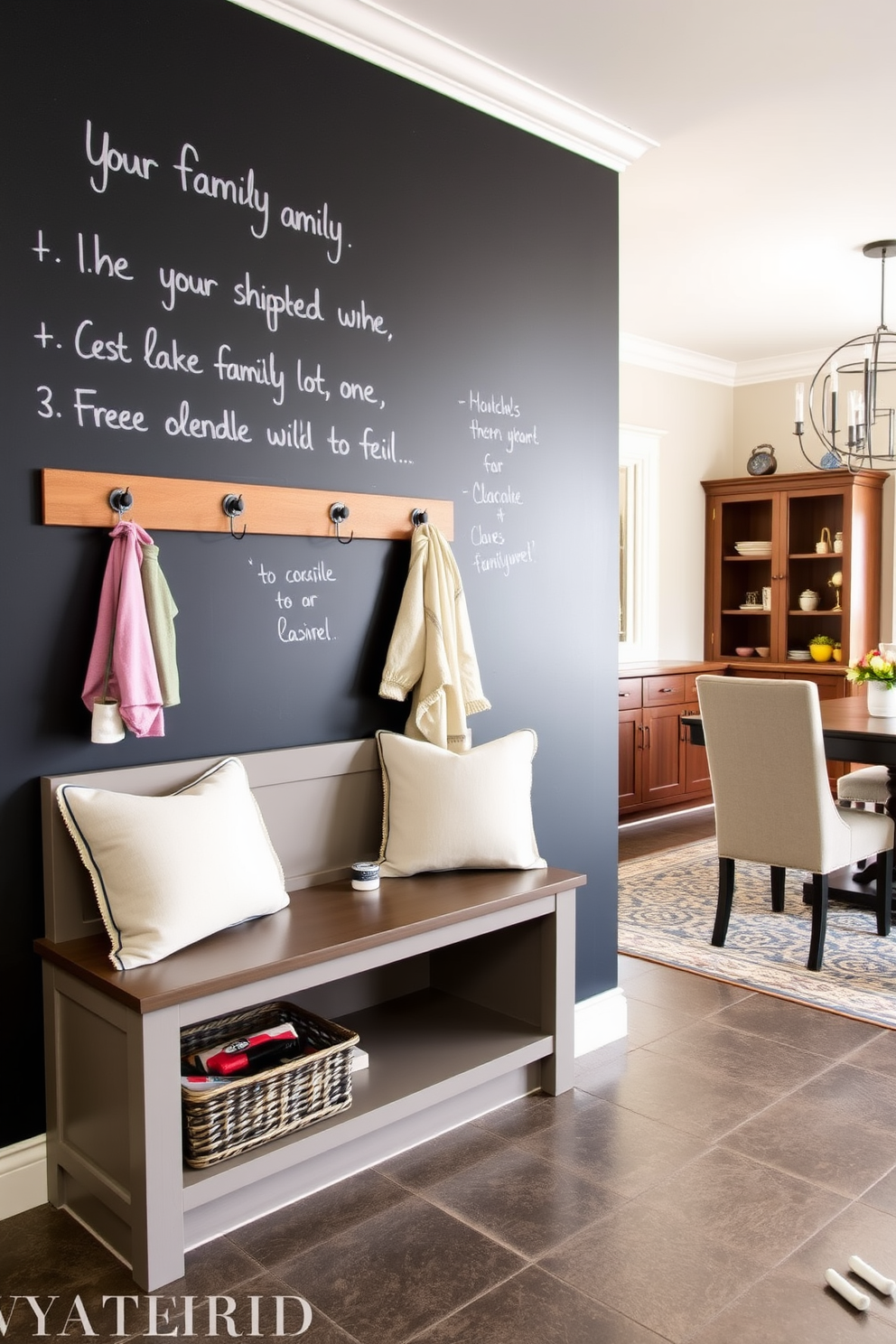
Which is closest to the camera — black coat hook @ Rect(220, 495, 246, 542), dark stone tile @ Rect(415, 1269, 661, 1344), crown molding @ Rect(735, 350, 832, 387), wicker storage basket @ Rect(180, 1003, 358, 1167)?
dark stone tile @ Rect(415, 1269, 661, 1344)

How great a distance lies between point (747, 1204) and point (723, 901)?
1806 millimetres

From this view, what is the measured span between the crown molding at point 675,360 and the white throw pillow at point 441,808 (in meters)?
4.25

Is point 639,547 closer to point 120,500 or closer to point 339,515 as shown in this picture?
point 339,515

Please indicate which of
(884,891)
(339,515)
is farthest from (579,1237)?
(884,891)

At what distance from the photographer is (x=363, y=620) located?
2.75 m

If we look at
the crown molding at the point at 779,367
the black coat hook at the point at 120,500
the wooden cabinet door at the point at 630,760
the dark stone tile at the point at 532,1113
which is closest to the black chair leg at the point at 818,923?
the dark stone tile at the point at 532,1113

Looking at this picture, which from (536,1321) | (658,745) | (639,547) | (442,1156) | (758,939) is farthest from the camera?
(639,547)

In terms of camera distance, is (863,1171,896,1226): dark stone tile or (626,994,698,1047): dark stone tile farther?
(626,994,698,1047): dark stone tile

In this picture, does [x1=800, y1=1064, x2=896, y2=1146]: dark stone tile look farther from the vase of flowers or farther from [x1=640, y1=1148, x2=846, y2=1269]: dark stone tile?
the vase of flowers

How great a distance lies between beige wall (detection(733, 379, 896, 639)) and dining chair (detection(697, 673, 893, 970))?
3.02 metres

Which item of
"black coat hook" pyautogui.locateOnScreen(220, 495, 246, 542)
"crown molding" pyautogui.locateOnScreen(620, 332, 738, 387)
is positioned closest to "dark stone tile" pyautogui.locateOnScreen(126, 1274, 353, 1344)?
"black coat hook" pyautogui.locateOnScreen(220, 495, 246, 542)

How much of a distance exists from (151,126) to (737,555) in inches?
213

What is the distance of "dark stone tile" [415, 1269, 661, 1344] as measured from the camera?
1893 mm

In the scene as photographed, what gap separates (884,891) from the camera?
4.20 m
